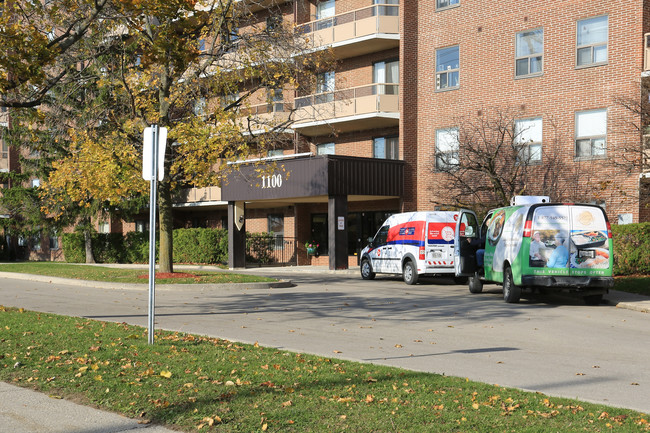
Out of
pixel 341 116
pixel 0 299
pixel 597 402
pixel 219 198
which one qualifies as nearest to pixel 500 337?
pixel 597 402

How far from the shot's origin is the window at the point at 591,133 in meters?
25.3

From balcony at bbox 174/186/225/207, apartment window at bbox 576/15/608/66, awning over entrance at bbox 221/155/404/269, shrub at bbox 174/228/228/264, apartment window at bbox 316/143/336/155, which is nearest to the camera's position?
apartment window at bbox 576/15/608/66

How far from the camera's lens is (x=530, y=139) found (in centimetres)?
2702

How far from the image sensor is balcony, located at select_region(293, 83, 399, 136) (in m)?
30.8

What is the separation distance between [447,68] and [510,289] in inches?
598

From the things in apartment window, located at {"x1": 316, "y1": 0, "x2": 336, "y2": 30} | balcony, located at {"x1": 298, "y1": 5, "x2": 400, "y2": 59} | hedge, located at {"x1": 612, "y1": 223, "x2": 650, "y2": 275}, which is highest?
apartment window, located at {"x1": 316, "y1": 0, "x2": 336, "y2": 30}

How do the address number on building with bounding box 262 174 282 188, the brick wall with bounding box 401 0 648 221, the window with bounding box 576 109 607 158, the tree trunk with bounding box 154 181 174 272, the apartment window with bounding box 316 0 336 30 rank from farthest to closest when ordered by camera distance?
the apartment window with bounding box 316 0 336 30, the address number on building with bounding box 262 174 282 188, the window with bounding box 576 109 607 158, the brick wall with bounding box 401 0 648 221, the tree trunk with bounding box 154 181 174 272

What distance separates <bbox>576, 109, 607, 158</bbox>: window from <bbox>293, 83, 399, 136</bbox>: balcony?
7.66m

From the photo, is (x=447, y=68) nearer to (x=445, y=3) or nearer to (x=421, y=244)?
(x=445, y=3)

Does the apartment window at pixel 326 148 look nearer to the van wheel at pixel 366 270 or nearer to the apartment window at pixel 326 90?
the apartment window at pixel 326 90

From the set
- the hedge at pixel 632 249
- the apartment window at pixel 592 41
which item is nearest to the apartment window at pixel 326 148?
the apartment window at pixel 592 41

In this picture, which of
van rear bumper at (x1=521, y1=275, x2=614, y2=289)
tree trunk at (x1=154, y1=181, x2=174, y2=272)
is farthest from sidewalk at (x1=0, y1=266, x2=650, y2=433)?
tree trunk at (x1=154, y1=181, x2=174, y2=272)

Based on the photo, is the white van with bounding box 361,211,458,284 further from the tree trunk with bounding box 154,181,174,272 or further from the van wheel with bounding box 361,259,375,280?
the tree trunk with bounding box 154,181,174,272

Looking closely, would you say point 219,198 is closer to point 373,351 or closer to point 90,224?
point 90,224
